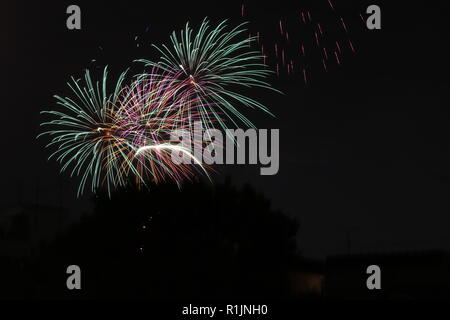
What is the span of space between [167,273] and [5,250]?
86.0 ft

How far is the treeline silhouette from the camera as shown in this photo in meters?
33.5

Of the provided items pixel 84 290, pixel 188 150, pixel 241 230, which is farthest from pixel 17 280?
pixel 188 150

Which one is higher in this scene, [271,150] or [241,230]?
→ [271,150]

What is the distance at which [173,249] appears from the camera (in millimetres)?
37875

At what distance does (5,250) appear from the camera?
56094mm

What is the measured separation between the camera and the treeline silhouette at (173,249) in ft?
110

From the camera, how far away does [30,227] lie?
58594 millimetres

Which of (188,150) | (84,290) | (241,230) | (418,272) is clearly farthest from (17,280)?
(418,272)

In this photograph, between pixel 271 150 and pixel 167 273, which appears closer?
pixel 271 150
